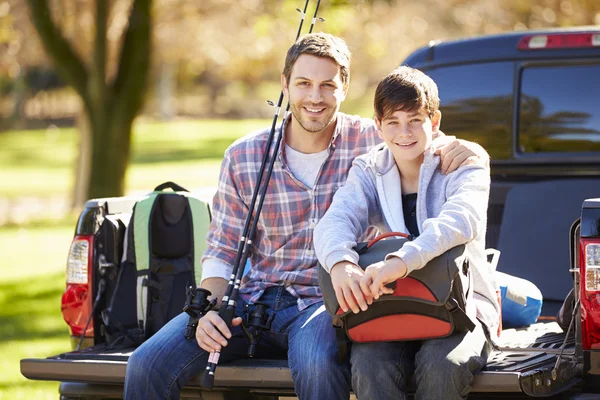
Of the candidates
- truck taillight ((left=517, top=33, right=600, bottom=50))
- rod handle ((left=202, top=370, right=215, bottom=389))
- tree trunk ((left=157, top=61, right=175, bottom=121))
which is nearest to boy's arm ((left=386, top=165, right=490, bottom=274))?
rod handle ((left=202, top=370, right=215, bottom=389))

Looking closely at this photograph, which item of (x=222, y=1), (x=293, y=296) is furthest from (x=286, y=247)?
(x=222, y=1)

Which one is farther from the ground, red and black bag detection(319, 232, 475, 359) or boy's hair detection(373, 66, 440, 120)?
boy's hair detection(373, 66, 440, 120)

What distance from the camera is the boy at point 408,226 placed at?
3.78 m

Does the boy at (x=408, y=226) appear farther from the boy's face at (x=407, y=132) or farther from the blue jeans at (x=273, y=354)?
the blue jeans at (x=273, y=354)

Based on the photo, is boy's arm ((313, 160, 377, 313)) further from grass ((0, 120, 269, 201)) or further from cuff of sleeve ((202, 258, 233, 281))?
grass ((0, 120, 269, 201))

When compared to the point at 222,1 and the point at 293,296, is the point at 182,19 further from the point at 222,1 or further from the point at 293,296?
the point at 293,296

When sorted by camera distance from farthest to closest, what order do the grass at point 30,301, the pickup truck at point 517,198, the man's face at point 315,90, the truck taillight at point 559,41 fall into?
the grass at point 30,301 → the truck taillight at point 559,41 → the man's face at point 315,90 → the pickup truck at point 517,198

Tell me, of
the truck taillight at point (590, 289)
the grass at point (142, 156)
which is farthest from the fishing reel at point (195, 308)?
the grass at point (142, 156)

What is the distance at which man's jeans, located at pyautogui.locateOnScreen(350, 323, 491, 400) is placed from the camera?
3.77 meters

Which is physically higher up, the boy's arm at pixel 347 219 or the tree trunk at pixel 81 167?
the tree trunk at pixel 81 167

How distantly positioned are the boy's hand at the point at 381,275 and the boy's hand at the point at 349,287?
0.03 m

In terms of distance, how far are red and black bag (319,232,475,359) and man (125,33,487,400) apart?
31 cm

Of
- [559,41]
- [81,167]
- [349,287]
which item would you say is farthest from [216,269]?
[81,167]

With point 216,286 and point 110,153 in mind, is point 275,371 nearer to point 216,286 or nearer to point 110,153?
point 216,286
